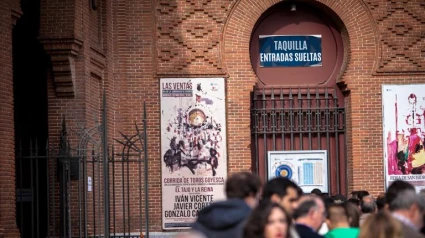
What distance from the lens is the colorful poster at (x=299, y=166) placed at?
24531mm

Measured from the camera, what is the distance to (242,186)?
841cm

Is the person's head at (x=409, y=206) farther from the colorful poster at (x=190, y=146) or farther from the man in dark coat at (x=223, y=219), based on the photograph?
the colorful poster at (x=190, y=146)

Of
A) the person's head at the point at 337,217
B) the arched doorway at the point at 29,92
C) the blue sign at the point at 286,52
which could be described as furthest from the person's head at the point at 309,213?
the blue sign at the point at 286,52

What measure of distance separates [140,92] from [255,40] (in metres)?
2.78

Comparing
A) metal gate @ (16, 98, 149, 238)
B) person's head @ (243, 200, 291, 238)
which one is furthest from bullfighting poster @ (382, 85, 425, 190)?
person's head @ (243, 200, 291, 238)

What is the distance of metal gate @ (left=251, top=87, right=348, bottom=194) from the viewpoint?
2464 centimetres

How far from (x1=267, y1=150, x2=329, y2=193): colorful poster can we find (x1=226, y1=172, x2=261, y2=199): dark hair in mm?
16091

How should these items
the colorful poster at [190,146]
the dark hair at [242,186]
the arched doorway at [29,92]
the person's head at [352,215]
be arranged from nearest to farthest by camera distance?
the dark hair at [242,186], the person's head at [352,215], the arched doorway at [29,92], the colorful poster at [190,146]

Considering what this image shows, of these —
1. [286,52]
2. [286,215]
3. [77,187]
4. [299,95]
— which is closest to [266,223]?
[286,215]

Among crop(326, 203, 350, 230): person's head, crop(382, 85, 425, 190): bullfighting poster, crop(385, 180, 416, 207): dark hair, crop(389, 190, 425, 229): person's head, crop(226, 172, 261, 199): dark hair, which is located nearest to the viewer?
crop(226, 172, 261, 199): dark hair

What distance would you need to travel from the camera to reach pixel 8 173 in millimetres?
17344

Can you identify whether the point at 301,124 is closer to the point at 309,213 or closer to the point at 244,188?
the point at 309,213

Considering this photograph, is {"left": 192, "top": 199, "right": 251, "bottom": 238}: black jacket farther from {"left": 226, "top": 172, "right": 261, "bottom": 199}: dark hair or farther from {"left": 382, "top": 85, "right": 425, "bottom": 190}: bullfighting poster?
{"left": 382, "top": 85, "right": 425, "bottom": 190}: bullfighting poster

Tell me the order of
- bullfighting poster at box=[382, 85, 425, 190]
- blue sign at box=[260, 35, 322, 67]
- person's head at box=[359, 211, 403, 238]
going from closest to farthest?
person's head at box=[359, 211, 403, 238] < bullfighting poster at box=[382, 85, 425, 190] < blue sign at box=[260, 35, 322, 67]
